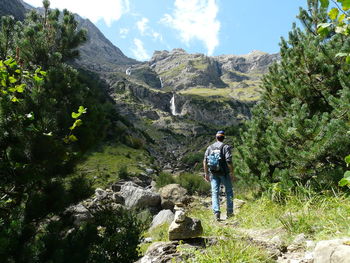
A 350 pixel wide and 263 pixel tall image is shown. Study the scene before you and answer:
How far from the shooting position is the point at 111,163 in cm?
2638

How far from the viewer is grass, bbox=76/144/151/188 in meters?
21.2

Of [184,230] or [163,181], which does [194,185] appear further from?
[184,230]

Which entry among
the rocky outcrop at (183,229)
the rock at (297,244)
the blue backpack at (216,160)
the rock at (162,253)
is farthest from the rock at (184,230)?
the blue backpack at (216,160)

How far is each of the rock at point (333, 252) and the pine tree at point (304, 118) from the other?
10.6ft

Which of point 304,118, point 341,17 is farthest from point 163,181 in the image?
point 341,17

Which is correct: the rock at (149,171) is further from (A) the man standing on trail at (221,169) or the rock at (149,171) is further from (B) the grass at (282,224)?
(B) the grass at (282,224)

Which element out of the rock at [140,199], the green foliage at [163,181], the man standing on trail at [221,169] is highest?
the green foliage at [163,181]

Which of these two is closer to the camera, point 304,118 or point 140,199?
point 304,118

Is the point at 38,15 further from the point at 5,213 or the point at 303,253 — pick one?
the point at 303,253

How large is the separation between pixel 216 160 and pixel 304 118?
7.50 ft

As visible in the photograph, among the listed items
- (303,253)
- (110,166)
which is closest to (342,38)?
(303,253)

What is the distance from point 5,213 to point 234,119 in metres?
137

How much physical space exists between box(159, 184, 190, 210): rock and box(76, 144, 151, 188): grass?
15.8 ft

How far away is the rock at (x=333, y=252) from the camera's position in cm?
240
